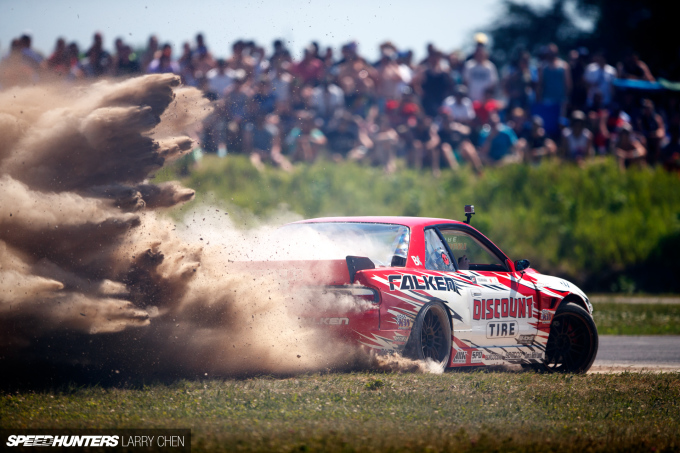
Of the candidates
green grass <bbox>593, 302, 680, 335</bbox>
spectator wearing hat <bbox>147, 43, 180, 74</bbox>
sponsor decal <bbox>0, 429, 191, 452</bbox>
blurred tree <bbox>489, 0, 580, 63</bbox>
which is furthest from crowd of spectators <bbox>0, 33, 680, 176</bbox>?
blurred tree <bbox>489, 0, 580, 63</bbox>

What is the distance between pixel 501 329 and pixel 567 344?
3.30ft

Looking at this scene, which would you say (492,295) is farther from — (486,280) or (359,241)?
(359,241)

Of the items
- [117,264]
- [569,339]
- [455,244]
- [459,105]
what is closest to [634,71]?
[459,105]

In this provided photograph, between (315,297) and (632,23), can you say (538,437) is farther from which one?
(632,23)

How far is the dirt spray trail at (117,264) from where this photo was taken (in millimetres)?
6449

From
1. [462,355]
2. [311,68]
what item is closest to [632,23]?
[311,68]

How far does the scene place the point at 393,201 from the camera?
19.9 m

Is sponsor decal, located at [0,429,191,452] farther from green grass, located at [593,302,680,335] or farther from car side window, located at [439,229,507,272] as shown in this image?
green grass, located at [593,302,680,335]

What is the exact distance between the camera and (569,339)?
8914mm

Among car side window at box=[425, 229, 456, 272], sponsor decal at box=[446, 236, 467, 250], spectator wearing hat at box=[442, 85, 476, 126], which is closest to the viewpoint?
car side window at box=[425, 229, 456, 272]

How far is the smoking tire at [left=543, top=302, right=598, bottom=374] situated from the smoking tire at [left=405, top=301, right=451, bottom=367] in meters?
1.61

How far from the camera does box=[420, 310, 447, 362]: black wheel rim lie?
7.54 m

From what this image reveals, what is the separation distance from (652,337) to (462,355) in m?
5.95

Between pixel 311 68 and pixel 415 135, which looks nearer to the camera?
pixel 311 68
